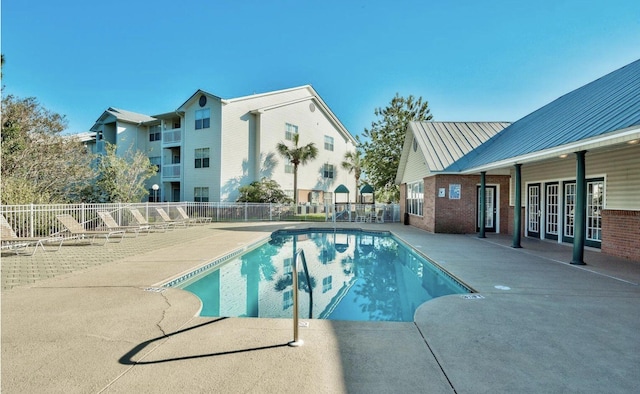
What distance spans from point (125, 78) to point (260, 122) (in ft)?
39.5

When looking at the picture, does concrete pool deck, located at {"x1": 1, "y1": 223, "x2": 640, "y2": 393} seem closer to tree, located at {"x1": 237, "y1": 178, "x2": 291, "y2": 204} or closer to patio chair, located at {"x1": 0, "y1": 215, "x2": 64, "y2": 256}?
patio chair, located at {"x1": 0, "y1": 215, "x2": 64, "y2": 256}

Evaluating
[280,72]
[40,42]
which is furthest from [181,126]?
[280,72]

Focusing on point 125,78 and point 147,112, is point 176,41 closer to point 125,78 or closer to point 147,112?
A: point 125,78

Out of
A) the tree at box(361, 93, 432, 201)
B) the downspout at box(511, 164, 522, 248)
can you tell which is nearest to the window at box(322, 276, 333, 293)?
the downspout at box(511, 164, 522, 248)

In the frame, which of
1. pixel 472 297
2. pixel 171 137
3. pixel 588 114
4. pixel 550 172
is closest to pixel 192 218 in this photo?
pixel 171 137

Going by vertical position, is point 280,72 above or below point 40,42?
above

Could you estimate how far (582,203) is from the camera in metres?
7.62

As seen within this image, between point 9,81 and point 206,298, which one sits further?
point 9,81

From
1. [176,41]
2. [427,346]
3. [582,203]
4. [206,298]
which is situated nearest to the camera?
[427,346]

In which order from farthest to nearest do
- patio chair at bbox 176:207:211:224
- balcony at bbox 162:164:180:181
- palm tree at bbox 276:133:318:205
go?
palm tree at bbox 276:133:318:205 < balcony at bbox 162:164:180:181 < patio chair at bbox 176:207:211:224

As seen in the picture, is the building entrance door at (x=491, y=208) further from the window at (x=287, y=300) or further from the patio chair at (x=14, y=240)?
the patio chair at (x=14, y=240)

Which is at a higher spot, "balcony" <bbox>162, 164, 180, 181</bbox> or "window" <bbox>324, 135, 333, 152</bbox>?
"window" <bbox>324, 135, 333, 152</bbox>

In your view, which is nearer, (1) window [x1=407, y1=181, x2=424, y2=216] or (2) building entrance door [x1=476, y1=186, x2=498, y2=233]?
(2) building entrance door [x1=476, y1=186, x2=498, y2=233]

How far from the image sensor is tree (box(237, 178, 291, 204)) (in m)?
22.4
